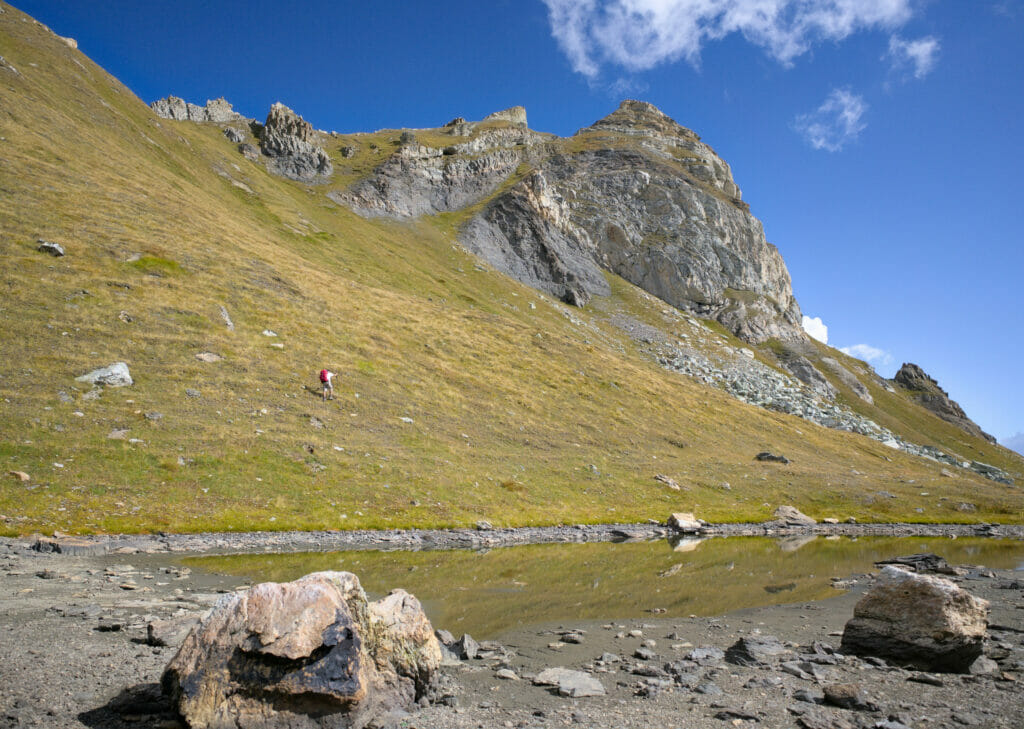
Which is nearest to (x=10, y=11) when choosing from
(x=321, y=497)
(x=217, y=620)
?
(x=321, y=497)

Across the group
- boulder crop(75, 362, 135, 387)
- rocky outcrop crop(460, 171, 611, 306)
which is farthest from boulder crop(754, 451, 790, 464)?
rocky outcrop crop(460, 171, 611, 306)

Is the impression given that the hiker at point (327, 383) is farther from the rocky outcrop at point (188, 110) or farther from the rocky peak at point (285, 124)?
the rocky outcrop at point (188, 110)

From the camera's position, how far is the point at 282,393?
140 ft

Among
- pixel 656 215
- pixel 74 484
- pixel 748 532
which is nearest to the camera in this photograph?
pixel 74 484

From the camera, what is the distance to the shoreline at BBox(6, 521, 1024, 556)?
22578 mm

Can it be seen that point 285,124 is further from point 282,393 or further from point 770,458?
point 770,458

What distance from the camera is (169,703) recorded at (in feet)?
28.8

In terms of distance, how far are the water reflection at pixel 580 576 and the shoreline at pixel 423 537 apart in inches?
70.6

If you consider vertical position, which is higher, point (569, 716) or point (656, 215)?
point (656, 215)

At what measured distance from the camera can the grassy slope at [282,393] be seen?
100 ft

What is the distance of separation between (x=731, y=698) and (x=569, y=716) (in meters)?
3.62

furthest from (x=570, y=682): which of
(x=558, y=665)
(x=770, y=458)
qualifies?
(x=770, y=458)

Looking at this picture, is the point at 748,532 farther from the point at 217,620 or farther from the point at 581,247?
the point at 581,247

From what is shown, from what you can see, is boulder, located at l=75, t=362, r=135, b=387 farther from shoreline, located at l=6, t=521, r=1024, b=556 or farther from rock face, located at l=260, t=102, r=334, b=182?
rock face, located at l=260, t=102, r=334, b=182
